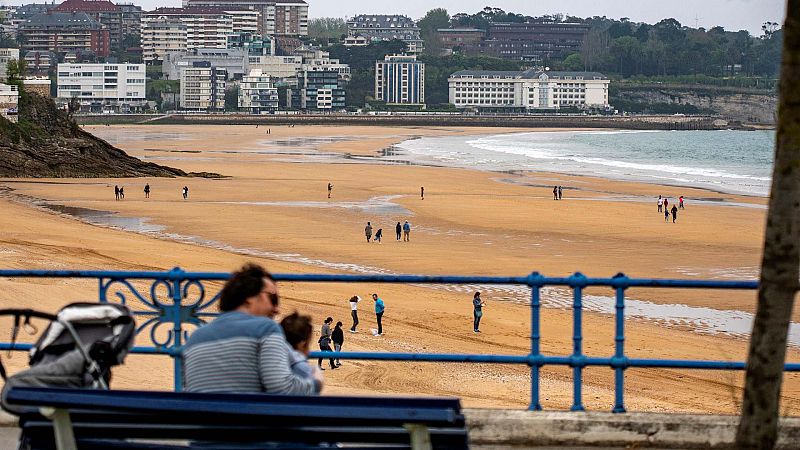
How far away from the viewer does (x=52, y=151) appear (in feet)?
180

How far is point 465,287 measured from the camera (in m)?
23.7

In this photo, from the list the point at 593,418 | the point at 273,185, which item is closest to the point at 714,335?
the point at 593,418

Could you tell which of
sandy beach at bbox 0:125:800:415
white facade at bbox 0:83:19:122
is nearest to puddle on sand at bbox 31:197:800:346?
sandy beach at bbox 0:125:800:415

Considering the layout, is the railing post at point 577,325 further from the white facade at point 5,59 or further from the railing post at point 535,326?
the white facade at point 5,59

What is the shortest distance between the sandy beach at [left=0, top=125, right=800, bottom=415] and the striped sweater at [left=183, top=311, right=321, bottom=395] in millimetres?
2378

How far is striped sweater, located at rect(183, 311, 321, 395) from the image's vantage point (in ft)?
14.9

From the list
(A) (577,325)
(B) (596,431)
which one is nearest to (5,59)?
(A) (577,325)

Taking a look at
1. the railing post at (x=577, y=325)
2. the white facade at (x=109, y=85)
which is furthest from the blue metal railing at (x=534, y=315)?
the white facade at (x=109, y=85)

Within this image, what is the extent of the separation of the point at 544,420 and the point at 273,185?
4549cm

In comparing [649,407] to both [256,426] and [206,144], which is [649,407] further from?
[206,144]

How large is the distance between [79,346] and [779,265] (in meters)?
2.34

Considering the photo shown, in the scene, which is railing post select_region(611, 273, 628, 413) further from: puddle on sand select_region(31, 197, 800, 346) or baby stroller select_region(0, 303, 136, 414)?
puddle on sand select_region(31, 197, 800, 346)

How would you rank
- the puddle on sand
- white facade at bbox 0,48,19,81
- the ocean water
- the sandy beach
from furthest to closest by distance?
1. white facade at bbox 0,48,19,81
2. the ocean water
3. the puddle on sand
4. the sandy beach

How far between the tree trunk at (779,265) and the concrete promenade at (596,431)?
5.31ft
